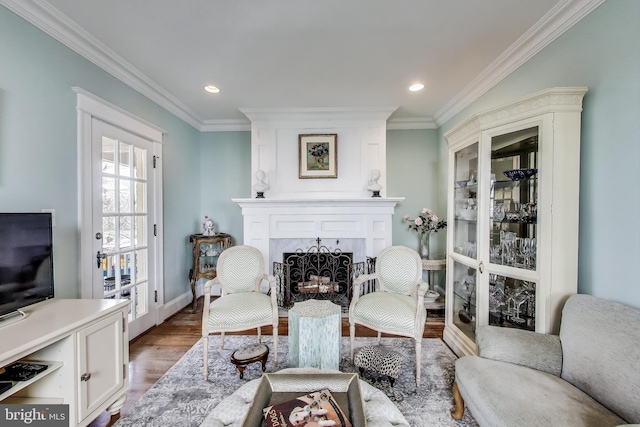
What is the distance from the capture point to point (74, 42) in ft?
6.22

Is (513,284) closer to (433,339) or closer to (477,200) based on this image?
(477,200)

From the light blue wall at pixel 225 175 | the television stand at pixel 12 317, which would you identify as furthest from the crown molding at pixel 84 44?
the television stand at pixel 12 317

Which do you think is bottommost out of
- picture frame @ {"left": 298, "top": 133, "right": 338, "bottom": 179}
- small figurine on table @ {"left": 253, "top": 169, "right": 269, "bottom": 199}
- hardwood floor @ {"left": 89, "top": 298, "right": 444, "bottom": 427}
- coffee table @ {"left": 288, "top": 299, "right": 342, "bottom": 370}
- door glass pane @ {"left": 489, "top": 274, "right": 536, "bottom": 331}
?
hardwood floor @ {"left": 89, "top": 298, "right": 444, "bottom": 427}

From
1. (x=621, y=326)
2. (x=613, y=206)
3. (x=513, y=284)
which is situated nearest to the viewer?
(x=621, y=326)

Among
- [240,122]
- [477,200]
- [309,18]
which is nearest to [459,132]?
[477,200]

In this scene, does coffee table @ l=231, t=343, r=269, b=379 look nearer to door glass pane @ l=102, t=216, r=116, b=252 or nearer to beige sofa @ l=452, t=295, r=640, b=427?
beige sofa @ l=452, t=295, r=640, b=427

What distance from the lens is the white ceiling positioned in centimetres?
165

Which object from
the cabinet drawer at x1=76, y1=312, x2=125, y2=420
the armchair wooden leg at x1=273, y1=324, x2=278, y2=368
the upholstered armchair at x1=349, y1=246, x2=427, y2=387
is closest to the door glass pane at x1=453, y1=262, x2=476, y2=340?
the upholstered armchair at x1=349, y1=246, x2=427, y2=387

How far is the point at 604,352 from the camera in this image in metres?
1.19

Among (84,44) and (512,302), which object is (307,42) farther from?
(512,302)

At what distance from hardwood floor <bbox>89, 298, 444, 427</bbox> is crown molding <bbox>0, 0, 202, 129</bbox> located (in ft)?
8.34

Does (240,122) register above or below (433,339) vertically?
above

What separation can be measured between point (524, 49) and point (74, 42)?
3480mm

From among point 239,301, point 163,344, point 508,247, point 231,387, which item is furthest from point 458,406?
point 163,344
